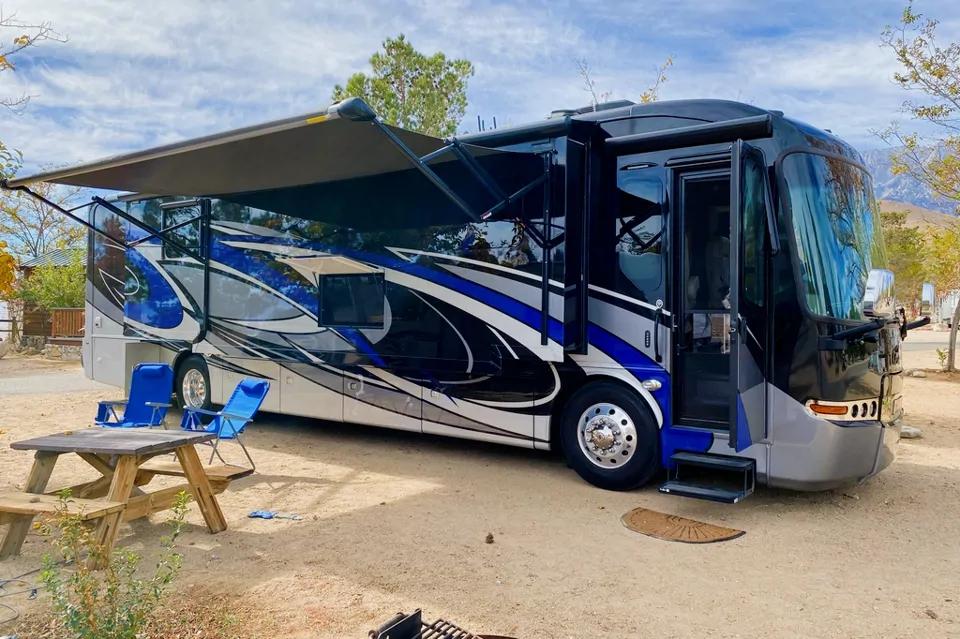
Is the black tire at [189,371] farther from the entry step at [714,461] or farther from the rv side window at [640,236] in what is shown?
the entry step at [714,461]

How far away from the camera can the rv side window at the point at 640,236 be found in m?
5.49

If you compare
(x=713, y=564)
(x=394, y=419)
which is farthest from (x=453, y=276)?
(x=713, y=564)

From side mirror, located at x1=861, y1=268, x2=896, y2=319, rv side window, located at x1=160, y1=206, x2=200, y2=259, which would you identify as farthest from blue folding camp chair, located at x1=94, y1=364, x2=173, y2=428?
side mirror, located at x1=861, y1=268, x2=896, y2=319

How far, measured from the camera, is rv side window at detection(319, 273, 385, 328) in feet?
23.1

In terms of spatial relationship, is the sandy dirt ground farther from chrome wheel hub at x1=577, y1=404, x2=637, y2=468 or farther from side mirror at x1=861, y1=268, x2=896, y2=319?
side mirror at x1=861, y1=268, x2=896, y2=319

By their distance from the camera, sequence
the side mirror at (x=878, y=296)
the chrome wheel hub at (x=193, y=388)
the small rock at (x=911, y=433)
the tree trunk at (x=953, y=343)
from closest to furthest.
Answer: the side mirror at (x=878, y=296) → the small rock at (x=911, y=433) → the chrome wheel hub at (x=193, y=388) → the tree trunk at (x=953, y=343)

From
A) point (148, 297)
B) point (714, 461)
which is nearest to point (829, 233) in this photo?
point (714, 461)

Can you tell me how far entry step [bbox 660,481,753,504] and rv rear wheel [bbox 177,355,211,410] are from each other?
19.7 feet

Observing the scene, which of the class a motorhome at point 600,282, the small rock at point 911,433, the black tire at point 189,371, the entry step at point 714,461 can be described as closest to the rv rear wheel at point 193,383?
the black tire at point 189,371

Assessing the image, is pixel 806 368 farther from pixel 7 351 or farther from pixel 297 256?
pixel 7 351

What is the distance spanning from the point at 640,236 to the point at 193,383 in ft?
20.3

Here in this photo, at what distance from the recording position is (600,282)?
19.0ft

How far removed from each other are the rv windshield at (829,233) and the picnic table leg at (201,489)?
405cm

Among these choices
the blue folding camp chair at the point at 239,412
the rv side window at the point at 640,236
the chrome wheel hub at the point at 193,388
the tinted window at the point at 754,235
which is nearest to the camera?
the tinted window at the point at 754,235
